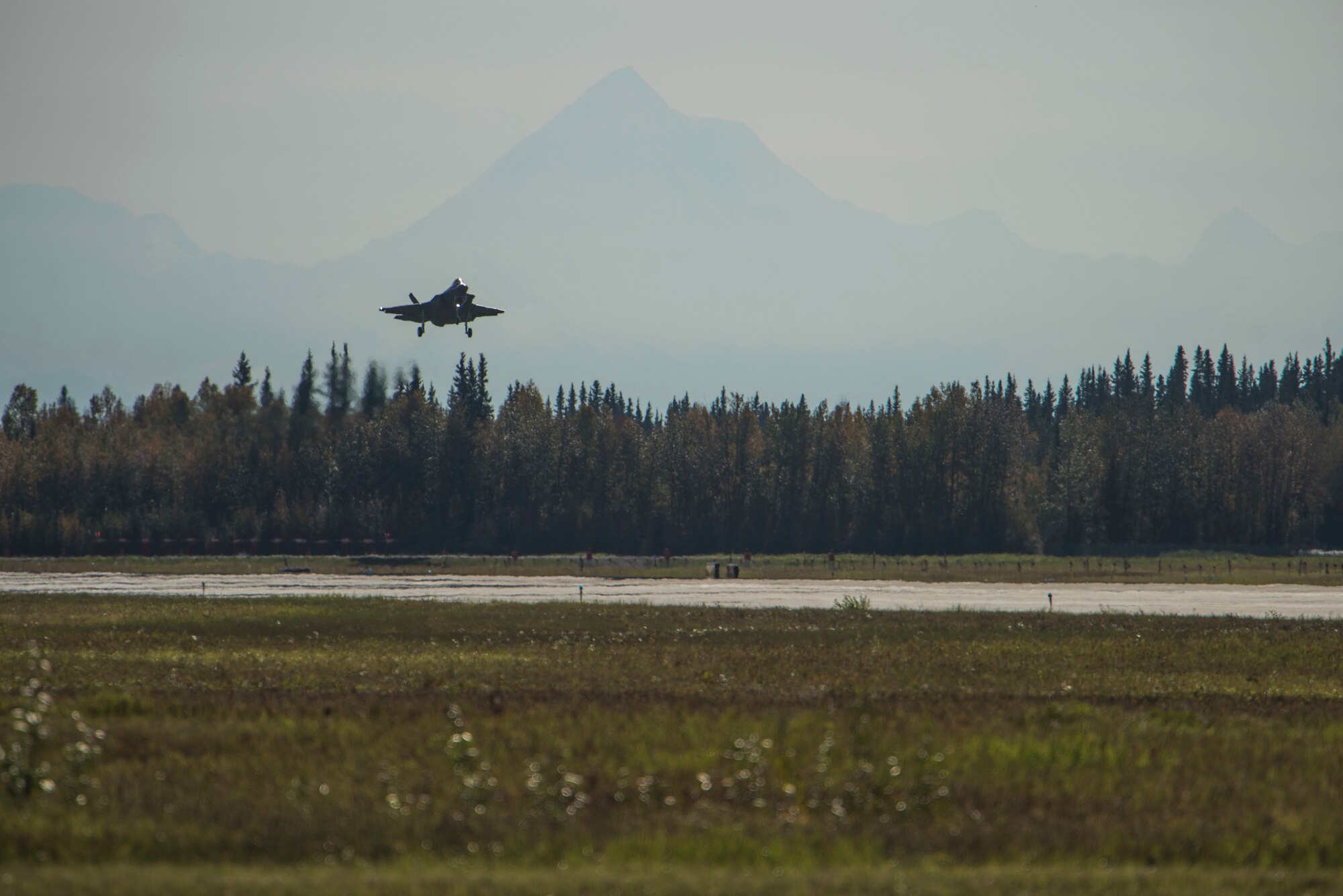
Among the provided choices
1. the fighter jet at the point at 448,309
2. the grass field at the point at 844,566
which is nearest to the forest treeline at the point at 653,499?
the grass field at the point at 844,566

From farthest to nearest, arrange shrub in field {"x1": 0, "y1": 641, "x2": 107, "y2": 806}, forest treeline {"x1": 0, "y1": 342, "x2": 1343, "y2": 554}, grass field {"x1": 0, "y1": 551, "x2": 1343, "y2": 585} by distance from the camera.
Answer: forest treeline {"x1": 0, "y1": 342, "x2": 1343, "y2": 554} → grass field {"x1": 0, "y1": 551, "x2": 1343, "y2": 585} → shrub in field {"x1": 0, "y1": 641, "x2": 107, "y2": 806}

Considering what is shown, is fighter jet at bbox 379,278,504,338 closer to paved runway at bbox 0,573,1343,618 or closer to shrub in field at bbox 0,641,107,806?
paved runway at bbox 0,573,1343,618

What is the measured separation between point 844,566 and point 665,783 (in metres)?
122

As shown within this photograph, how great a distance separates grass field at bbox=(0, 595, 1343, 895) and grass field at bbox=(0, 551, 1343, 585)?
7395 centimetres

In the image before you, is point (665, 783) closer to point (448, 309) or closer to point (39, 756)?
point (39, 756)

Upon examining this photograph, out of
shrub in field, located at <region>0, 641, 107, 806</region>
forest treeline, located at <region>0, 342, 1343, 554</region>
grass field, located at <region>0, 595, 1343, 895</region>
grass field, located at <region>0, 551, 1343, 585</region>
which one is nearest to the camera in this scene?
grass field, located at <region>0, 595, 1343, 895</region>

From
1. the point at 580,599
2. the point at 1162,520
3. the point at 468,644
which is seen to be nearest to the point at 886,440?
the point at 1162,520

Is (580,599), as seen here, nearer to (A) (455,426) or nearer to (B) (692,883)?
(B) (692,883)

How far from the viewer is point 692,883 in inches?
576

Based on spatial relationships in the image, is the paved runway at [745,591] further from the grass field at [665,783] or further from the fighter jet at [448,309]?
the grass field at [665,783]

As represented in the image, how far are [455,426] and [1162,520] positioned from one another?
4106 inches

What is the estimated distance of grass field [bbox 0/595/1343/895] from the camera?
612 inches

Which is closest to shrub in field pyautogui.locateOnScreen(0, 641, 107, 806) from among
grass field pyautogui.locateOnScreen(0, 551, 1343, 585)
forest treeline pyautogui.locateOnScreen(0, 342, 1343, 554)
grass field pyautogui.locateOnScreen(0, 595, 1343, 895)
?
grass field pyautogui.locateOnScreen(0, 595, 1343, 895)

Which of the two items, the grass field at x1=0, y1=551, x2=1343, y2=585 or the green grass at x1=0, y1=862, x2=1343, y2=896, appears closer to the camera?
the green grass at x1=0, y1=862, x2=1343, y2=896
